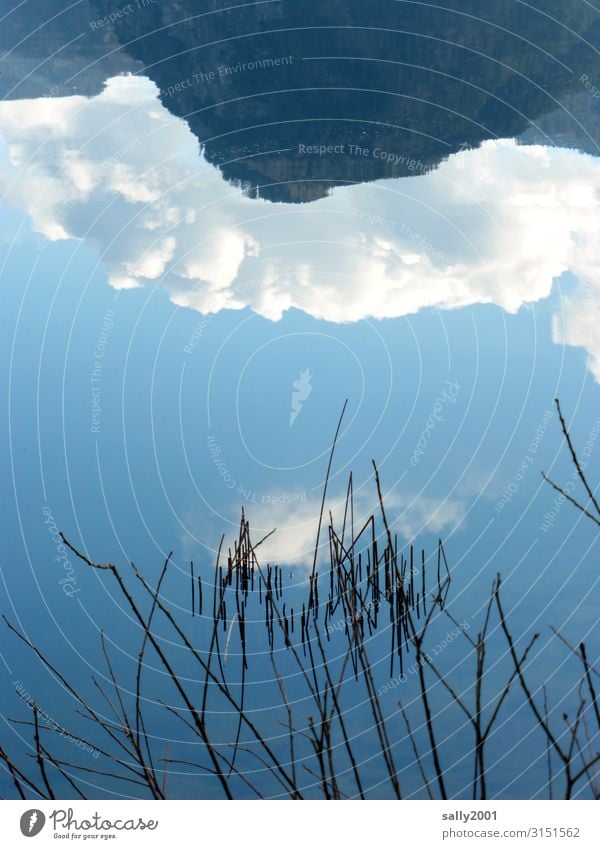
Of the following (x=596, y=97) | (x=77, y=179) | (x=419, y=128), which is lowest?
(x=77, y=179)
